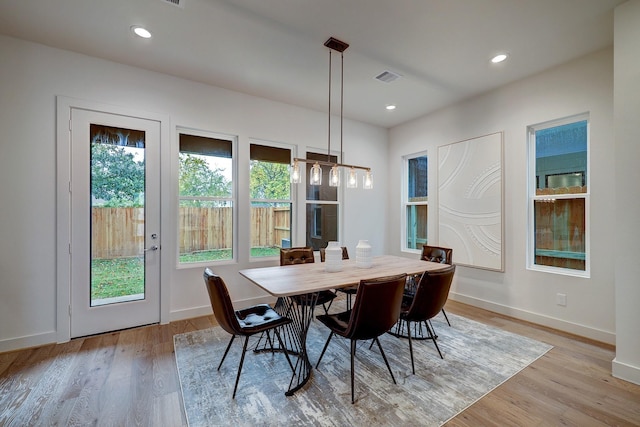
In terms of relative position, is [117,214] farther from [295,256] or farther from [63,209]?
[295,256]

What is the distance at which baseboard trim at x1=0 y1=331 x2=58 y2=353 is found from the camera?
103 inches

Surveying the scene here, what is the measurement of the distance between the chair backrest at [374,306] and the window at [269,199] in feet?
7.61

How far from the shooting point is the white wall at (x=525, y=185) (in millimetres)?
2822

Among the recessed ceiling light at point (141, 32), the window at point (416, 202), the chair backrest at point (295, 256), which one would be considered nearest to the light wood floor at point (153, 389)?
the chair backrest at point (295, 256)

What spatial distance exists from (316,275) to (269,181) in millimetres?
2066

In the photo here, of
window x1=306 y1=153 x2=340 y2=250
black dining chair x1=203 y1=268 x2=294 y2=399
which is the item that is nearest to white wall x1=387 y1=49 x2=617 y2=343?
window x1=306 y1=153 x2=340 y2=250

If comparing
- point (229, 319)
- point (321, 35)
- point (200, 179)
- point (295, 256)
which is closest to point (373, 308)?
point (229, 319)

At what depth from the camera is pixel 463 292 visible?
4.12 meters

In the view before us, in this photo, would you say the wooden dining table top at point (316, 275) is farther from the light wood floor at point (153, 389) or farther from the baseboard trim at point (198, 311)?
the baseboard trim at point (198, 311)

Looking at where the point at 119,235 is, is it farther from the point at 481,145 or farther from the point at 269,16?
the point at 481,145

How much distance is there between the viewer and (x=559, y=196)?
320 cm

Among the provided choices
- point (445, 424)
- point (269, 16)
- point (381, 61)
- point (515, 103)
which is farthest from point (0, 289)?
point (515, 103)

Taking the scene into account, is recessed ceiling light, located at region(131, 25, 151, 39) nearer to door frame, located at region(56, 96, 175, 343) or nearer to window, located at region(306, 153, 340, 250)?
door frame, located at region(56, 96, 175, 343)

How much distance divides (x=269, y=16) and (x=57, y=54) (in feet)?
7.43
